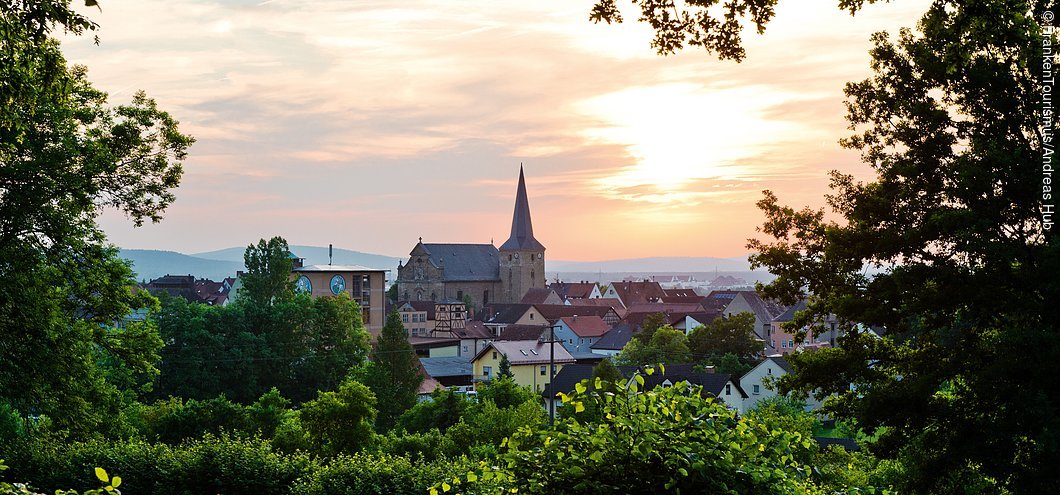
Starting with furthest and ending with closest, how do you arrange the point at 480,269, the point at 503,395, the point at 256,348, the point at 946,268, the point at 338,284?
1. the point at 480,269
2. the point at 338,284
3. the point at 256,348
4. the point at 503,395
5. the point at 946,268

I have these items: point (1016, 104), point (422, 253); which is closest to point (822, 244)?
point (1016, 104)

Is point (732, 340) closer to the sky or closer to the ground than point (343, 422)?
closer to the sky

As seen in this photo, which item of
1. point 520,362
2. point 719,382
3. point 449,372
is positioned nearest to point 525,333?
point 449,372

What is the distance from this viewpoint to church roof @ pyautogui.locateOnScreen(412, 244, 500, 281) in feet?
535

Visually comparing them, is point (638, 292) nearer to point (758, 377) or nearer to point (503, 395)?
point (758, 377)

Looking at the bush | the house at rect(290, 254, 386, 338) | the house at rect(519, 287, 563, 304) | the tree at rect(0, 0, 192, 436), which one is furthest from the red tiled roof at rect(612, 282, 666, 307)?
the bush

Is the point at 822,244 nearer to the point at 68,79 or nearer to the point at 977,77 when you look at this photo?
the point at 977,77

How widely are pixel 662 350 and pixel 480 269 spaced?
99648 millimetres

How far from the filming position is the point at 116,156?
21.1 metres

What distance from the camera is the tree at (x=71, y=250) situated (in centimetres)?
1928

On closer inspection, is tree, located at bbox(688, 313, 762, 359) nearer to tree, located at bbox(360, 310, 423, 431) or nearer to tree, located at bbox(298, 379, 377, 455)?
tree, located at bbox(360, 310, 423, 431)

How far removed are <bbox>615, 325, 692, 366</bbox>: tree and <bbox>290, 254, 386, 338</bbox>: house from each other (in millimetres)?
27252

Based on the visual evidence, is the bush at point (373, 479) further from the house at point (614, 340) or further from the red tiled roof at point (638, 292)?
the red tiled roof at point (638, 292)

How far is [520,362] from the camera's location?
73.0 metres
